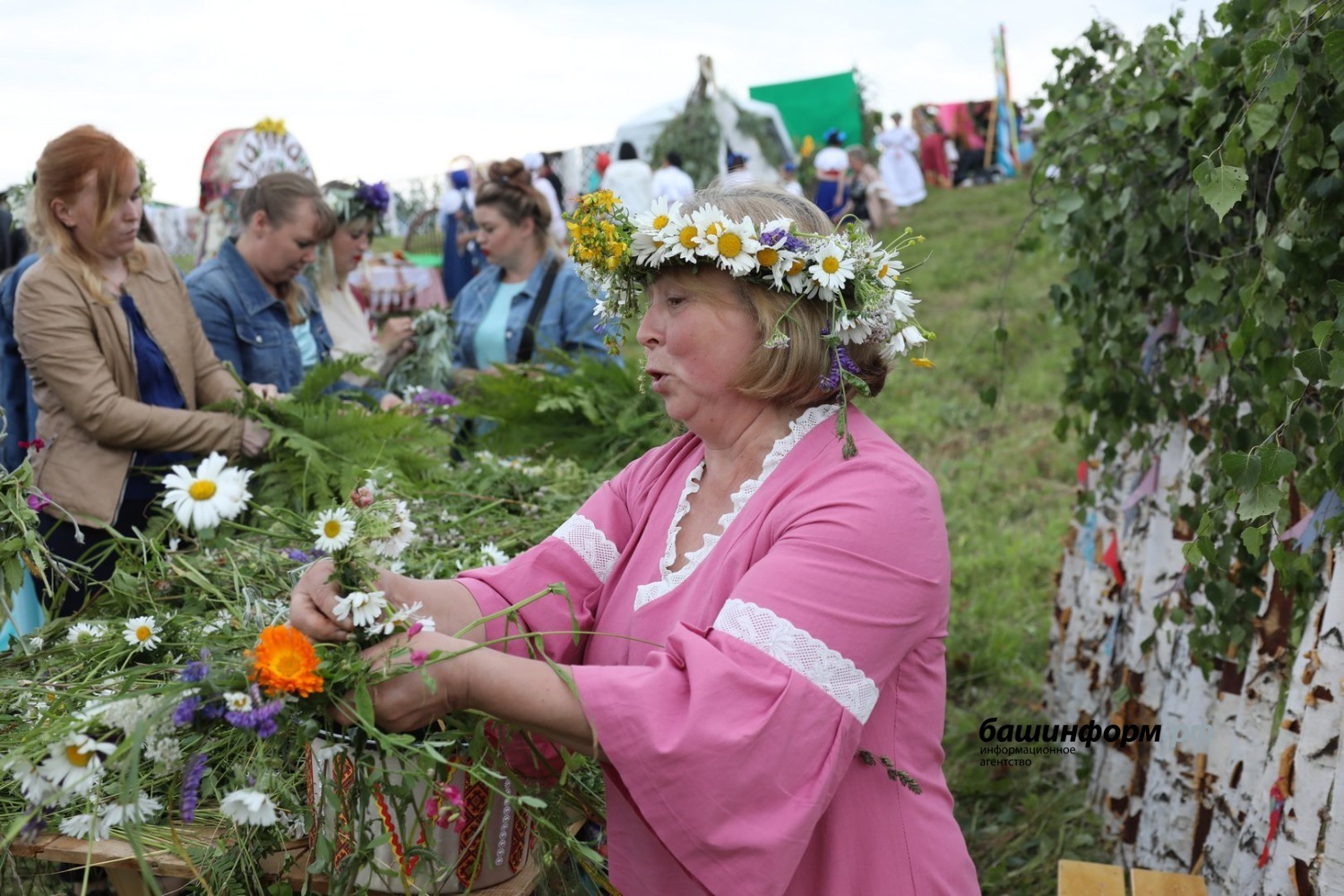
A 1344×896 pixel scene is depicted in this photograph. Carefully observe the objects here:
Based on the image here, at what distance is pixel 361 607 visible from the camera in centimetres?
161

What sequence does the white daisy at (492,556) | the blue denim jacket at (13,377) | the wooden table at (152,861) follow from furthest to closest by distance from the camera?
the blue denim jacket at (13,377) → the white daisy at (492,556) → the wooden table at (152,861)

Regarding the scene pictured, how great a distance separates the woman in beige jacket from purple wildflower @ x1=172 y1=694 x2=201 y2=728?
190 centimetres

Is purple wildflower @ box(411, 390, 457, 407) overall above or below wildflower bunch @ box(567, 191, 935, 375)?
below

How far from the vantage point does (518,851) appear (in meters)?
1.96

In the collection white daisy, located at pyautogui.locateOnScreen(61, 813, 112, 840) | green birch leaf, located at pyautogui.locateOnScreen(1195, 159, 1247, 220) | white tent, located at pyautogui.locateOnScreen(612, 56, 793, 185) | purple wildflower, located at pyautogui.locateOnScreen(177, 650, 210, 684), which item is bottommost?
white daisy, located at pyautogui.locateOnScreen(61, 813, 112, 840)

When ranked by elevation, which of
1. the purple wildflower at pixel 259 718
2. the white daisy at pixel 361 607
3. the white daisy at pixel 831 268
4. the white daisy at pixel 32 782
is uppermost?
the white daisy at pixel 831 268

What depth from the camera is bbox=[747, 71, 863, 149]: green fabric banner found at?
58.3ft

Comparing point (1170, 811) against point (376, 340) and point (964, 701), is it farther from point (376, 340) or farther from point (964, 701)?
point (376, 340)

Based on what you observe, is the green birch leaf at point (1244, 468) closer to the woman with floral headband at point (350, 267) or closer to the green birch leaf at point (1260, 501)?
the green birch leaf at point (1260, 501)

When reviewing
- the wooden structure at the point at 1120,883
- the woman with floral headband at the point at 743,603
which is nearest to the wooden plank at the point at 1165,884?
the wooden structure at the point at 1120,883

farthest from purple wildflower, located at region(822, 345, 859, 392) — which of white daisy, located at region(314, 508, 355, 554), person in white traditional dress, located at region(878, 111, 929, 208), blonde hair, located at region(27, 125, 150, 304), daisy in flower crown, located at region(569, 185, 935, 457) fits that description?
person in white traditional dress, located at region(878, 111, 929, 208)

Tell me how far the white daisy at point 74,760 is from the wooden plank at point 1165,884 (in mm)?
2131

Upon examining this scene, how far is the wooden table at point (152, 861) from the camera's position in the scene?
1.80 m

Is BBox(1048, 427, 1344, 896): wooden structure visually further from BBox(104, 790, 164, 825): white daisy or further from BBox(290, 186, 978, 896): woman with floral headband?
BBox(104, 790, 164, 825): white daisy
